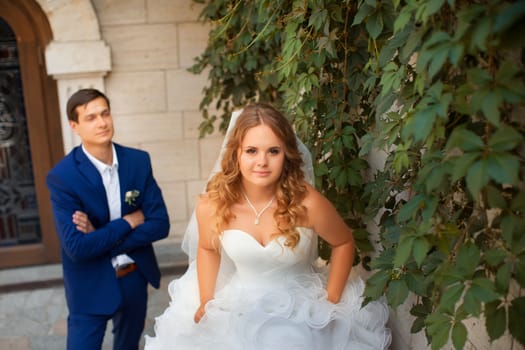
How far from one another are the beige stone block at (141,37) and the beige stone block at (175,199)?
105cm

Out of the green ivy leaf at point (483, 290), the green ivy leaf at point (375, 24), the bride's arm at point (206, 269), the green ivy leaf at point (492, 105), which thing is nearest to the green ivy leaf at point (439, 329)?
the green ivy leaf at point (483, 290)

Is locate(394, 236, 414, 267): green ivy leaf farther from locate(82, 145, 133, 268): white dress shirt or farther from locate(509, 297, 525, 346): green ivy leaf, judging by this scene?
locate(82, 145, 133, 268): white dress shirt

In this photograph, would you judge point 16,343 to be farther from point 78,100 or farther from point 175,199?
point 78,100

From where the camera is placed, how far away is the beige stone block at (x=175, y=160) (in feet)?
14.2

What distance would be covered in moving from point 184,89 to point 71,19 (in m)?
0.93

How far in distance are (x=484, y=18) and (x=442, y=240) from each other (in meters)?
0.53

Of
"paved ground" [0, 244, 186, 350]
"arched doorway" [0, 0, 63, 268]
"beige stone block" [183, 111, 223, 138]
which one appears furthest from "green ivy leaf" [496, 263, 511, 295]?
"arched doorway" [0, 0, 63, 268]

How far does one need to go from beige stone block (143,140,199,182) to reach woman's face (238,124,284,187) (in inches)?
101

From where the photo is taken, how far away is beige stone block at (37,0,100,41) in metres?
3.82

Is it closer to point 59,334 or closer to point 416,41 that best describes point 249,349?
point 416,41

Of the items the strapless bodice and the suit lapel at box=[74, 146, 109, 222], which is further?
the suit lapel at box=[74, 146, 109, 222]

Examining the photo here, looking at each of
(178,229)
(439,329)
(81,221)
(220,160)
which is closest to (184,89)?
(178,229)

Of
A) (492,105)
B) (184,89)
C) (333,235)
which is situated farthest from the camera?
(184,89)

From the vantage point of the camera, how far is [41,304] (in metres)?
3.98
